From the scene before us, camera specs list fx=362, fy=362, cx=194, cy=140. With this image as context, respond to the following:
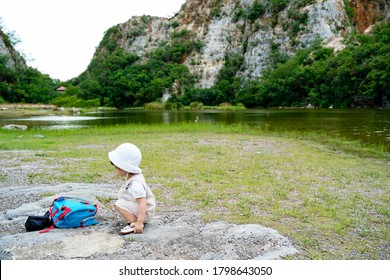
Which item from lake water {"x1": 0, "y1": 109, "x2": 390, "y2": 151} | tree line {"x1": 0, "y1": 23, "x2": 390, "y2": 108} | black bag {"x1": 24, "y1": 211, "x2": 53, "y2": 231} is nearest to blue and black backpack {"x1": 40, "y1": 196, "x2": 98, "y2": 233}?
black bag {"x1": 24, "y1": 211, "x2": 53, "y2": 231}

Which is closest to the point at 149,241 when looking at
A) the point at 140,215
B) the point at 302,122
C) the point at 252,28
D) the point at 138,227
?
the point at 138,227

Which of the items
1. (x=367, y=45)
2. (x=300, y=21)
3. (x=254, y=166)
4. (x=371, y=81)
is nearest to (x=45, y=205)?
(x=254, y=166)

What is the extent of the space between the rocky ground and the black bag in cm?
11

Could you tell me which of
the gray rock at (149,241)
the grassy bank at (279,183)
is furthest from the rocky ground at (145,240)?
the grassy bank at (279,183)

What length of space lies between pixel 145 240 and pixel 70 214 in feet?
3.78

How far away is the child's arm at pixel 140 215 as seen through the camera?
4841 millimetres

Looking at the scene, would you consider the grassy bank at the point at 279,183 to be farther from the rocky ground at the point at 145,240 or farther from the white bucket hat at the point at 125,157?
the white bucket hat at the point at 125,157

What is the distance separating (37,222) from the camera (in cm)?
495

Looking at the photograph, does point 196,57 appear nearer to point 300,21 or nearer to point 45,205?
point 300,21

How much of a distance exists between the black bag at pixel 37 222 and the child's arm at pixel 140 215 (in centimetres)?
125

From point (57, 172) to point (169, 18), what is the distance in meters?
136

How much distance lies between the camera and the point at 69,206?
5012 millimetres

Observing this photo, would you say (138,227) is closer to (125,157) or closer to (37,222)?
(125,157)

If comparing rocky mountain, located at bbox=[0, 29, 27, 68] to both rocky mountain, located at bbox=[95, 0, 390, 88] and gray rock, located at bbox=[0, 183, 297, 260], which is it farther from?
gray rock, located at bbox=[0, 183, 297, 260]
